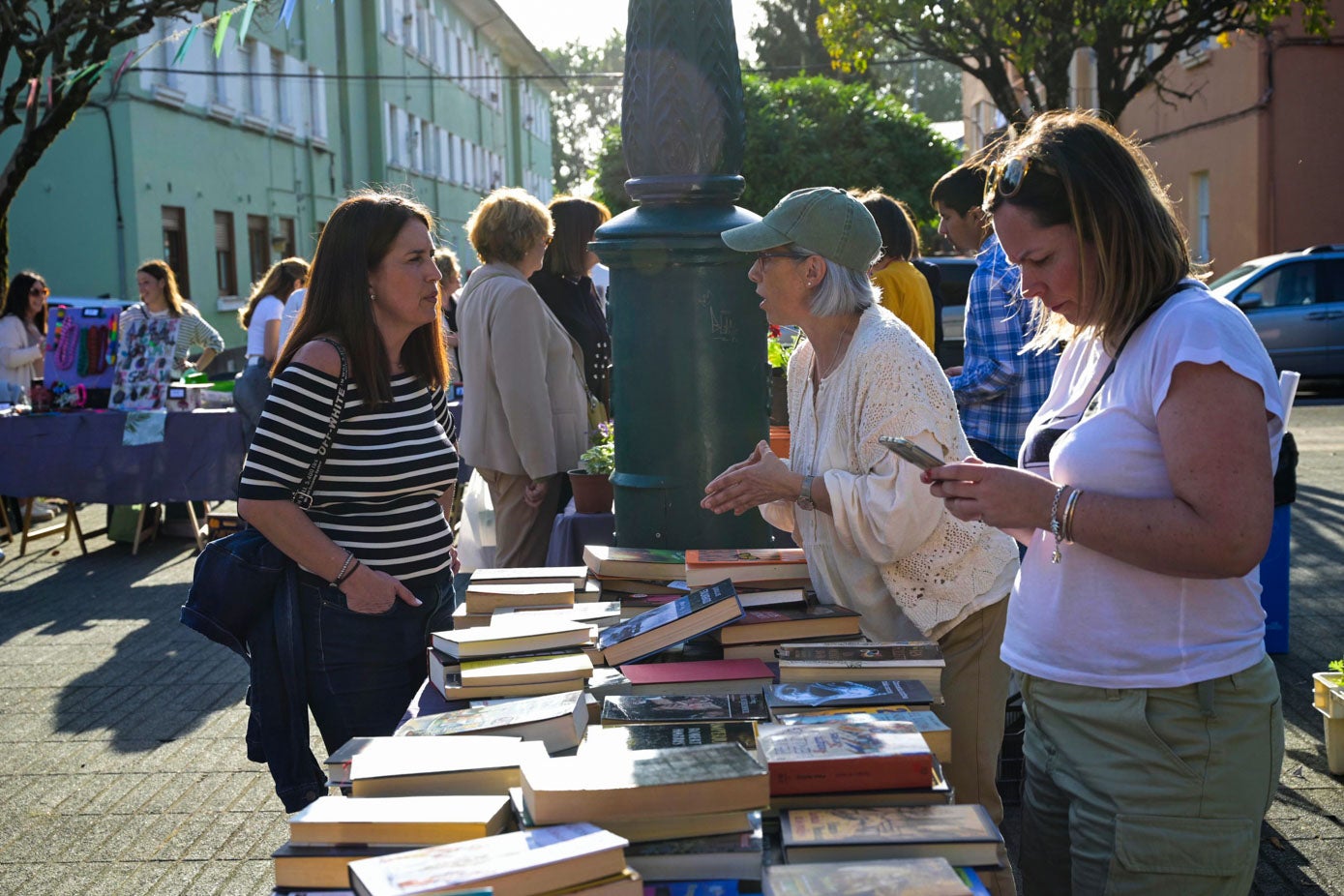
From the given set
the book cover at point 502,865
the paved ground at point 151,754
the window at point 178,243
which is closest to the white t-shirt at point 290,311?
the paved ground at point 151,754

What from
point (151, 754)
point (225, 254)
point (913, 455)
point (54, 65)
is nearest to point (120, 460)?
point (151, 754)

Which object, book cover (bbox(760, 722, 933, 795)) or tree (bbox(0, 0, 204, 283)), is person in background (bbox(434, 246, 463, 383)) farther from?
book cover (bbox(760, 722, 933, 795))

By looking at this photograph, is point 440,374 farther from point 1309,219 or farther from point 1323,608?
point 1309,219

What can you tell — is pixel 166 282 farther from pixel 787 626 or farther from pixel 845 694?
pixel 845 694

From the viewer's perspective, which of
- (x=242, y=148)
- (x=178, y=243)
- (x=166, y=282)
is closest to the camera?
(x=166, y=282)

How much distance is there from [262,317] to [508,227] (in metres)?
4.51

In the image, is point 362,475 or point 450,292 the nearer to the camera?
point 362,475

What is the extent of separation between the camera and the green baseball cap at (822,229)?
2918 mm

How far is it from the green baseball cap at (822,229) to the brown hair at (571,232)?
121 inches

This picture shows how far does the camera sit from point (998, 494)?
2014mm

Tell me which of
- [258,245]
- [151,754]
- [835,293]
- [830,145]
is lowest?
[151,754]

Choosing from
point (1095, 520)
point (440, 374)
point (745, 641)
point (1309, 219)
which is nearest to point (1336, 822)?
point (745, 641)

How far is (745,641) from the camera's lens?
2645 mm

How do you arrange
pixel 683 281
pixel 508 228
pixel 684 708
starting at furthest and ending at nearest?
pixel 508 228
pixel 683 281
pixel 684 708
